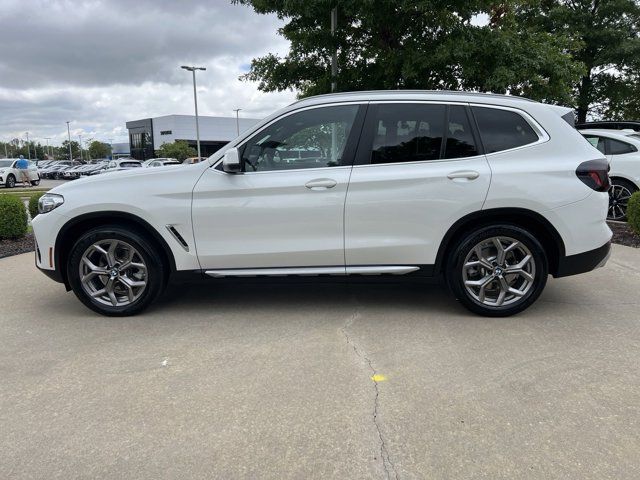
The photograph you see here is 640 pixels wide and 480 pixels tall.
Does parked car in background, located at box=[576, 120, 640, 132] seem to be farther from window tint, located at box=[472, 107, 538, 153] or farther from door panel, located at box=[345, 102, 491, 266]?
door panel, located at box=[345, 102, 491, 266]

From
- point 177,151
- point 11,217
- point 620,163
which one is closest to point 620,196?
point 620,163

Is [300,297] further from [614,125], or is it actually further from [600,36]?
[600,36]

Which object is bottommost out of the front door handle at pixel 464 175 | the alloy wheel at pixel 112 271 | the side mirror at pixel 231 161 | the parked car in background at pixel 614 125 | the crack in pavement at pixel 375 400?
the crack in pavement at pixel 375 400

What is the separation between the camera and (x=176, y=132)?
8894cm

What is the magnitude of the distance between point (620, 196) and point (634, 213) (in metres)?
1.97

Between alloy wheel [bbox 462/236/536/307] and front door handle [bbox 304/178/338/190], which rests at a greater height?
front door handle [bbox 304/178/338/190]

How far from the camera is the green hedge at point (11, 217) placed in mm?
7938

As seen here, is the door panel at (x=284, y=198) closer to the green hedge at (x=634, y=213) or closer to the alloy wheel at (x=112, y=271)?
the alloy wheel at (x=112, y=271)

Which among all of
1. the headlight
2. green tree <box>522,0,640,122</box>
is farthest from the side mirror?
green tree <box>522,0,640,122</box>

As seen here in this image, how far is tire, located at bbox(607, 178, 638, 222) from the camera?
29.0 feet

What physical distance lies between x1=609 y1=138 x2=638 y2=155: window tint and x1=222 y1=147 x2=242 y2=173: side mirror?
24.8 ft

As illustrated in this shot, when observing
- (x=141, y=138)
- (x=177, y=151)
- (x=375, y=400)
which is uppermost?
(x=141, y=138)

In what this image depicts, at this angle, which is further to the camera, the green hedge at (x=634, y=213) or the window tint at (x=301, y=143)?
the green hedge at (x=634, y=213)

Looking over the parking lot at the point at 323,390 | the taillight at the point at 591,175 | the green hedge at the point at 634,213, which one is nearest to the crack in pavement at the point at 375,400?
the parking lot at the point at 323,390
